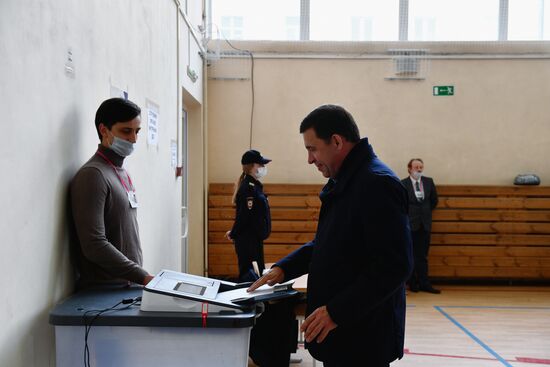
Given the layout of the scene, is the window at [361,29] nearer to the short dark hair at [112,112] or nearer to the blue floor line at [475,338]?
the blue floor line at [475,338]

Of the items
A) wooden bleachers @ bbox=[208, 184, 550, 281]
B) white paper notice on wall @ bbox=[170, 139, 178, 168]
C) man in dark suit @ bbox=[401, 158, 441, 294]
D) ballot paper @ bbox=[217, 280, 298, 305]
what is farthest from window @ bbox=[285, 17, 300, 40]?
ballot paper @ bbox=[217, 280, 298, 305]

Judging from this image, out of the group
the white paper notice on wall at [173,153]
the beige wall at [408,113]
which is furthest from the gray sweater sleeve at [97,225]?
the beige wall at [408,113]

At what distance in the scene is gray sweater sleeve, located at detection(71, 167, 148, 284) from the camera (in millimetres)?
2014

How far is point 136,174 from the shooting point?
3.29 m

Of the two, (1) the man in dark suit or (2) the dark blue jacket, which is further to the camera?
(1) the man in dark suit

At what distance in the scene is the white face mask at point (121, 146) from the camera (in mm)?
2268

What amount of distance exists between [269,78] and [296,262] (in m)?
5.39

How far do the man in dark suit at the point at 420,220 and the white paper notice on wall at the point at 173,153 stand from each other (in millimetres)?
3175

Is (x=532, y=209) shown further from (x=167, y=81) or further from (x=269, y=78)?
(x=167, y=81)

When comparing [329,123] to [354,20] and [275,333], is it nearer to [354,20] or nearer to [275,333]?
[275,333]

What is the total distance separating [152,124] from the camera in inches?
148

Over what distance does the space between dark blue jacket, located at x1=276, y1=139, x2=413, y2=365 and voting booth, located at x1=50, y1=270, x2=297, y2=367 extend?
0.95ft

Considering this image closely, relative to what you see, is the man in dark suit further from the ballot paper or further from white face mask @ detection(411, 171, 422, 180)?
the ballot paper

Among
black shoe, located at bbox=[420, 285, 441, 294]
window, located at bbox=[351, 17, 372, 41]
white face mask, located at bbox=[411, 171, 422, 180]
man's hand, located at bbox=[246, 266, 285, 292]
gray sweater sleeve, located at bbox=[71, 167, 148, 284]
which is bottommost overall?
black shoe, located at bbox=[420, 285, 441, 294]
